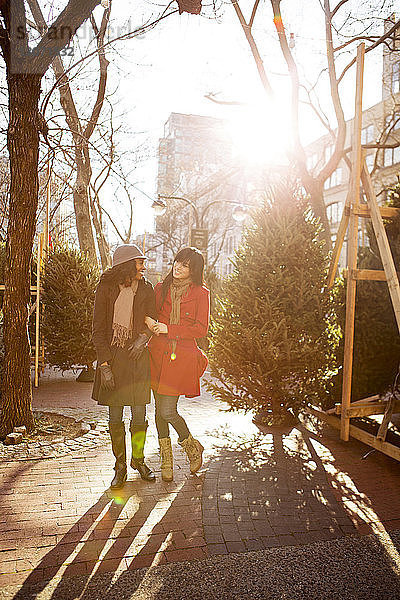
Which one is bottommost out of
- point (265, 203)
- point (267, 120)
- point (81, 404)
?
point (81, 404)

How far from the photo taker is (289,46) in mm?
14148

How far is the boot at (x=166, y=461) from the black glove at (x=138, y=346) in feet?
2.80

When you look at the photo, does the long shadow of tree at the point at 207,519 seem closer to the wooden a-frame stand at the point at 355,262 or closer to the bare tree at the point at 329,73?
the wooden a-frame stand at the point at 355,262

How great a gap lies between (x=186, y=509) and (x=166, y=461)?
695mm

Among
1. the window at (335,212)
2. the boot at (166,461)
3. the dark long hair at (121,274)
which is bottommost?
the boot at (166,461)

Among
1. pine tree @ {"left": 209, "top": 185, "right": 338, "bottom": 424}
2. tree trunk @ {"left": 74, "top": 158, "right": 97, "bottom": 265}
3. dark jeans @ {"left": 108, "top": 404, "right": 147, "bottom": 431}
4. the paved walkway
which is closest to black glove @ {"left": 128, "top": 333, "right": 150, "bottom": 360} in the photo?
dark jeans @ {"left": 108, "top": 404, "right": 147, "bottom": 431}

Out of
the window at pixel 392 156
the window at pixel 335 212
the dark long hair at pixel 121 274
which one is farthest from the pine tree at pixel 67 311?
the window at pixel 335 212

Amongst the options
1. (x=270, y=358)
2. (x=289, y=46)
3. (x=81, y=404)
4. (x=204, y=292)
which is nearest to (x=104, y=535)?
(x=204, y=292)

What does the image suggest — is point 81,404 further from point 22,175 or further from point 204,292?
point 204,292

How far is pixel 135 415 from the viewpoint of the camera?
476 cm

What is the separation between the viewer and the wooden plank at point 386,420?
18.1 feet

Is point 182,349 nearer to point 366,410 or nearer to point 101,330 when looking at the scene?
point 101,330

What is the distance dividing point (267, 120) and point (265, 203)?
10.3 metres

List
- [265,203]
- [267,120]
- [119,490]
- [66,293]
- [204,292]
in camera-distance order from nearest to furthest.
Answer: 1. [119,490]
2. [204,292]
3. [265,203]
4. [66,293]
5. [267,120]
